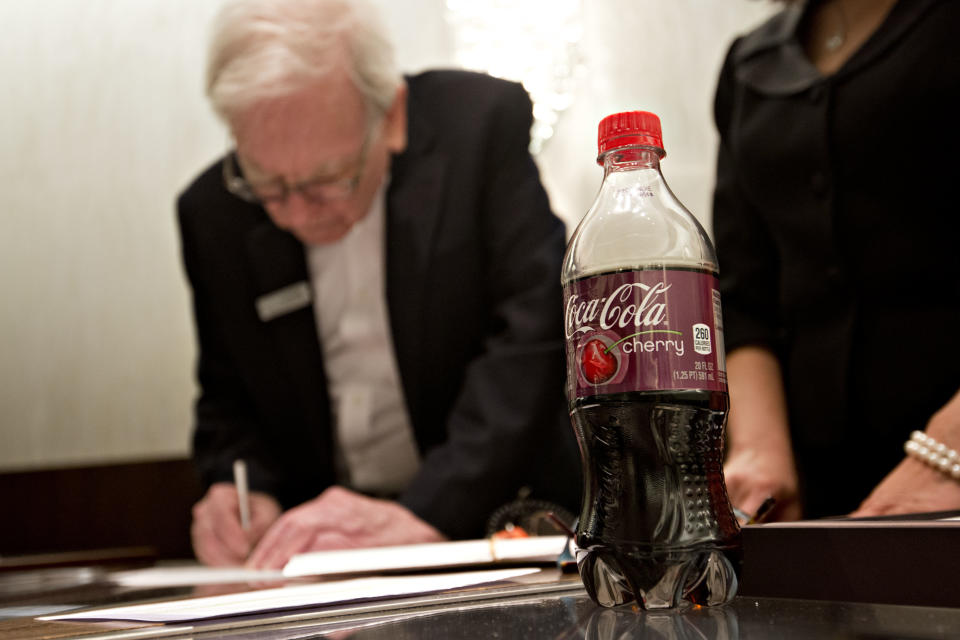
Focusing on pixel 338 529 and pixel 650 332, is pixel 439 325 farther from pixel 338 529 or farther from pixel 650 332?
pixel 650 332

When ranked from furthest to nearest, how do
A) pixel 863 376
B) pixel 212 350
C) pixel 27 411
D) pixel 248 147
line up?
pixel 27 411 < pixel 212 350 < pixel 248 147 < pixel 863 376

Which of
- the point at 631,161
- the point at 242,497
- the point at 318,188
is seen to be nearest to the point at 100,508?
the point at 242,497

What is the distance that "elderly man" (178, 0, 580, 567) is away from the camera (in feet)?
4.25

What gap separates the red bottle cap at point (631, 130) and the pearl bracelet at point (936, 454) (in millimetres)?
442

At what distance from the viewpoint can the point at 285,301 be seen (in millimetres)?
1461

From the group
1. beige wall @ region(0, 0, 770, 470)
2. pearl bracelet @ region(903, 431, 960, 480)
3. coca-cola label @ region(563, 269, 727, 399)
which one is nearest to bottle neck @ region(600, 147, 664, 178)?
coca-cola label @ region(563, 269, 727, 399)

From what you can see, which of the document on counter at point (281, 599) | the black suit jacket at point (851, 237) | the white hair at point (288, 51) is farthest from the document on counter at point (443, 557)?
the white hair at point (288, 51)

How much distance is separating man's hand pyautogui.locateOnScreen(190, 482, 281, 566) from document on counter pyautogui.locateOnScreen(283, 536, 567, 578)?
61 centimetres

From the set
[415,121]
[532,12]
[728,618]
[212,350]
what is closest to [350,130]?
[415,121]

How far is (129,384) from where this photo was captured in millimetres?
2926

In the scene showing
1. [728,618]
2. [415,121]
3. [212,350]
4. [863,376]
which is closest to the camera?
[728,618]

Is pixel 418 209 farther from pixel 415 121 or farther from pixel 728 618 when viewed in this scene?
pixel 728 618

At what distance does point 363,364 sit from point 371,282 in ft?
0.49

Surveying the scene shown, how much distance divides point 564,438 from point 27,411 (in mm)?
2250
